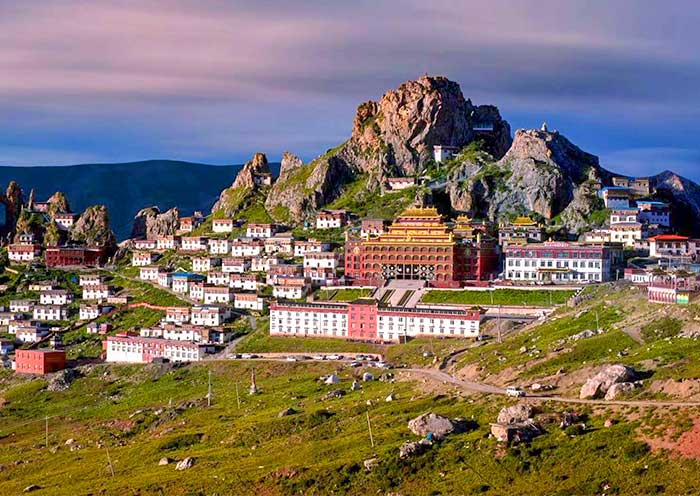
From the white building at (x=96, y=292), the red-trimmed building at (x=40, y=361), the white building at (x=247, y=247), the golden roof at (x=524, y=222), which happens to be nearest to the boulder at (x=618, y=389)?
the red-trimmed building at (x=40, y=361)

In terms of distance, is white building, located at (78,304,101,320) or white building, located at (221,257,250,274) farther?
white building, located at (221,257,250,274)

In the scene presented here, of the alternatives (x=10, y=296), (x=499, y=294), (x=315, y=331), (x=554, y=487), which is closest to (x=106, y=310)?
(x=10, y=296)

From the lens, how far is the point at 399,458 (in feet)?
241

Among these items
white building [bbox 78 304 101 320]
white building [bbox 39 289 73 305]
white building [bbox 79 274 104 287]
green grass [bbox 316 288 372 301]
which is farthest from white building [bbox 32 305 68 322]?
green grass [bbox 316 288 372 301]

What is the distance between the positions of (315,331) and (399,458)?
68.9 m

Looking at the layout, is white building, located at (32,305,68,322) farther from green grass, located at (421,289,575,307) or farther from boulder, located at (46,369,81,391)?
green grass, located at (421,289,575,307)

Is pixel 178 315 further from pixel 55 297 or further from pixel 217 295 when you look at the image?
pixel 55 297

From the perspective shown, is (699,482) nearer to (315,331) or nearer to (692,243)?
(315,331)

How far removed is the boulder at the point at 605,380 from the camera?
79.0 metres

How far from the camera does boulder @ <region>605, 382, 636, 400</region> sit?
7744cm

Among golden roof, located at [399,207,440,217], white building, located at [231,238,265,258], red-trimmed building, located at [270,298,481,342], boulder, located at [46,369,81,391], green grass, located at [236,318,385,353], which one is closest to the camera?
green grass, located at [236,318,385,353]

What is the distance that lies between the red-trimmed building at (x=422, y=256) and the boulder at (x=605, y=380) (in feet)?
248

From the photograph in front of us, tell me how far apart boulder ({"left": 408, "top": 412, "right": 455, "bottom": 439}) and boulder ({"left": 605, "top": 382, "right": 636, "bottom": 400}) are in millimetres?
10960

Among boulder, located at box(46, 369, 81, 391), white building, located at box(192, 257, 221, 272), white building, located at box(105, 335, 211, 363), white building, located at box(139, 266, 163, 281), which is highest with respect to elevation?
white building, located at box(192, 257, 221, 272)
